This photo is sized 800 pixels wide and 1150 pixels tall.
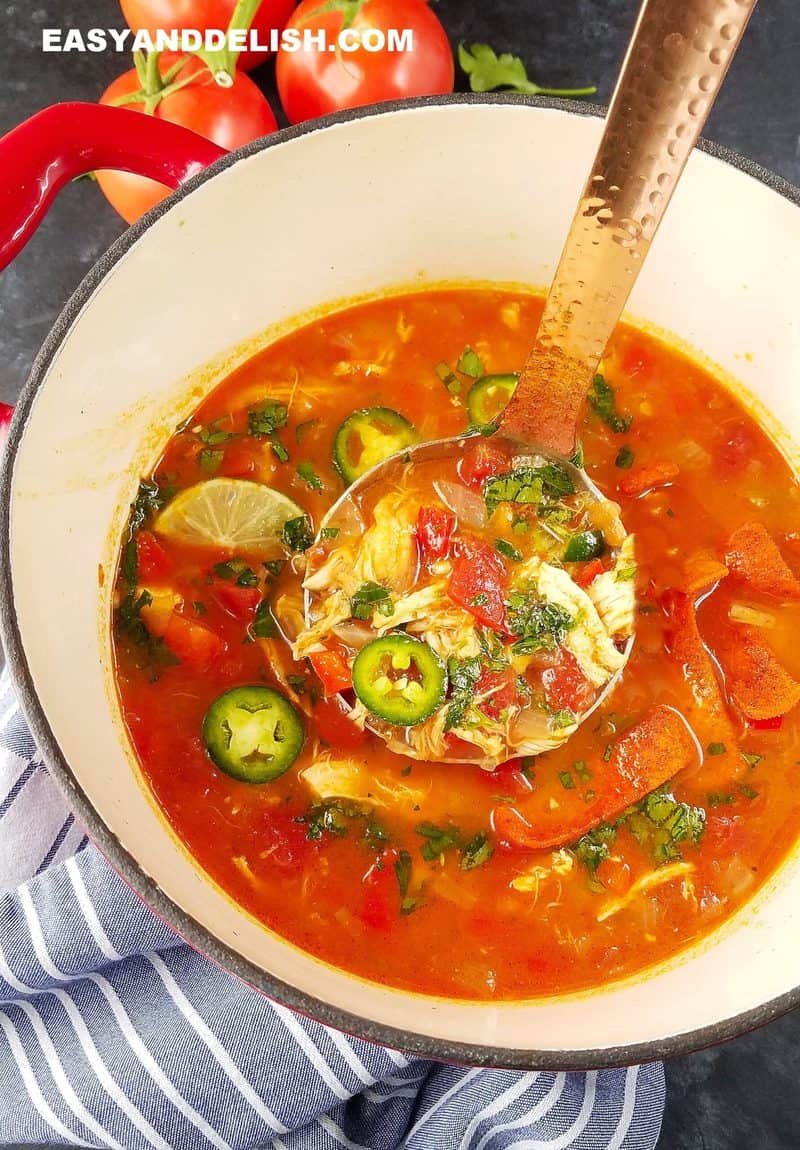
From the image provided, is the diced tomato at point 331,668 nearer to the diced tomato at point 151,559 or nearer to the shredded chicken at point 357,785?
the shredded chicken at point 357,785

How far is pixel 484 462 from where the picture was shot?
259 centimetres

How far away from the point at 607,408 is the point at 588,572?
1.43 ft

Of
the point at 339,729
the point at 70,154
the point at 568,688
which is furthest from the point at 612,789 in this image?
the point at 70,154

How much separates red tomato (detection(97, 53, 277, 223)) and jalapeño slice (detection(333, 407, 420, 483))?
2.69 ft

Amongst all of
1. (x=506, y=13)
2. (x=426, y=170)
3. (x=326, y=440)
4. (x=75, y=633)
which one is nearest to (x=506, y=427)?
(x=326, y=440)

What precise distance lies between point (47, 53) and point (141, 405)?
119cm

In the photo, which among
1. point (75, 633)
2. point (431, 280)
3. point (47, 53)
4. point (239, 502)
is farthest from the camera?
point (47, 53)

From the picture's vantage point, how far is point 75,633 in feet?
8.05

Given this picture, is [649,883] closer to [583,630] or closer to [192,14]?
[583,630]

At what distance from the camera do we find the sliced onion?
2.59m

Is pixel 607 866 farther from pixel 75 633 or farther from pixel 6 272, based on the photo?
pixel 6 272

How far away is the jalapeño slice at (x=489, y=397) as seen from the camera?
8.89 feet

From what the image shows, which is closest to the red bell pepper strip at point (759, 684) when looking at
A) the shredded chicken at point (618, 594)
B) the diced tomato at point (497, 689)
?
the shredded chicken at point (618, 594)

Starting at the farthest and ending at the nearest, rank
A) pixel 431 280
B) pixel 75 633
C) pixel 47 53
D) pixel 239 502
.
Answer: pixel 47 53
pixel 431 280
pixel 239 502
pixel 75 633
